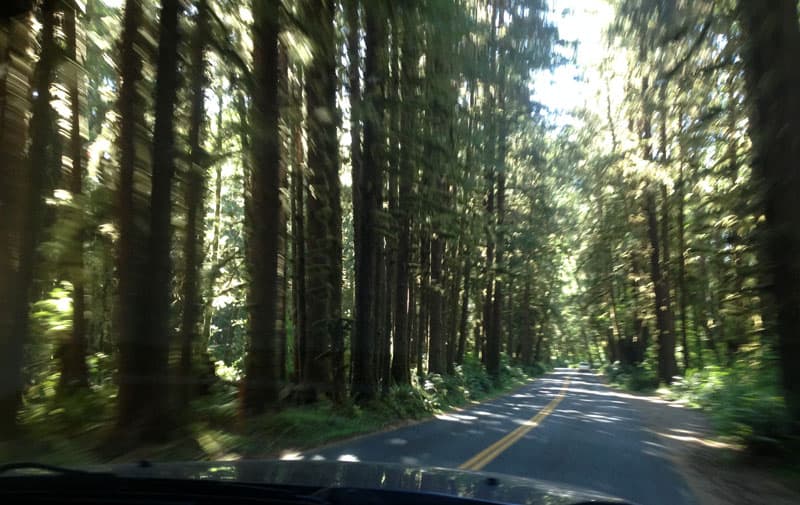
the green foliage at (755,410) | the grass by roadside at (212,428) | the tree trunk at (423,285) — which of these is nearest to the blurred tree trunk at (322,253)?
the grass by roadside at (212,428)

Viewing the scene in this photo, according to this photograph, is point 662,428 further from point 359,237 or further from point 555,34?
point 555,34

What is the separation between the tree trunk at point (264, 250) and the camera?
12.3m

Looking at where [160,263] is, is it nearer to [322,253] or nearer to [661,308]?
[322,253]

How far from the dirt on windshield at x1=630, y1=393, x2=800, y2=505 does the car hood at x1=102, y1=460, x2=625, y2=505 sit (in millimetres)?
4794

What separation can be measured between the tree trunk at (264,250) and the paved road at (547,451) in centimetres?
226

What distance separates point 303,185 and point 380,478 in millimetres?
14373

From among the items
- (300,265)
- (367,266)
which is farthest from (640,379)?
(300,265)

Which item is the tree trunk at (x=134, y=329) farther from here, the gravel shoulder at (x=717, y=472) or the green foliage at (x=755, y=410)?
the green foliage at (x=755, y=410)

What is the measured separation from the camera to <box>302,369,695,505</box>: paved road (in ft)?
26.7

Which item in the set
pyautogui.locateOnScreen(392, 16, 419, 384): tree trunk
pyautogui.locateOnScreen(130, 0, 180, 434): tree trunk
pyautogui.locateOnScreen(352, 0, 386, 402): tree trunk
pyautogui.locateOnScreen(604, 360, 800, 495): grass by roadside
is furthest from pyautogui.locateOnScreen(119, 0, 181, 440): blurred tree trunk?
pyautogui.locateOnScreen(604, 360, 800, 495): grass by roadside

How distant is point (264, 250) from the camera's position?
12.9 meters

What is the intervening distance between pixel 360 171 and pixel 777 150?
10652 mm

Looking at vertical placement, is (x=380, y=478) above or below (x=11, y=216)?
below

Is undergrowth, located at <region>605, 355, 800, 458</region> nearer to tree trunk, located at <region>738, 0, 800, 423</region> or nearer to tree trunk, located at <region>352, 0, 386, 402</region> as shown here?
tree trunk, located at <region>738, 0, 800, 423</region>
